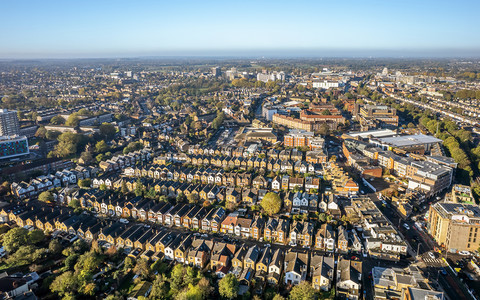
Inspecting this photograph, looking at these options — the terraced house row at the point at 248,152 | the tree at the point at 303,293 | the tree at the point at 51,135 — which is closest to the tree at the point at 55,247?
the tree at the point at 303,293

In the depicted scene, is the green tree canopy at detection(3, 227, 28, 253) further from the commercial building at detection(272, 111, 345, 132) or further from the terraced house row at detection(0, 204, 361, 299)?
the commercial building at detection(272, 111, 345, 132)

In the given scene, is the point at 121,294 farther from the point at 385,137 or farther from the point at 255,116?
the point at 255,116

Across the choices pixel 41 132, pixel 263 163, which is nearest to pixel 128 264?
pixel 263 163

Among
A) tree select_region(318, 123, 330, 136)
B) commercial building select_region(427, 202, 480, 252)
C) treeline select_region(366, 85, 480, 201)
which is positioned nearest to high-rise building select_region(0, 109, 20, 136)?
tree select_region(318, 123, 330, 136)

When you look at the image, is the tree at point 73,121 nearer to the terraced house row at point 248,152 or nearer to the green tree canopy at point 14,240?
the terraced house row at point 248,152

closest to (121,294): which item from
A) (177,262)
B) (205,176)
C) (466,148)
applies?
(177,262)
